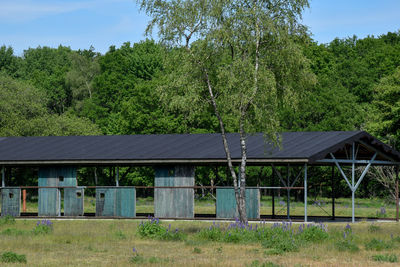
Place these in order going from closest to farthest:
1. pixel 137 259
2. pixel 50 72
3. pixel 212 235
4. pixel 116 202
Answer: pixel 137 259
pixel 212 235
pixel 116 202
pixel 50 72

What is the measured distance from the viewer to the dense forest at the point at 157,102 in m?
61.9

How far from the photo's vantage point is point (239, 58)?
84.8 feet

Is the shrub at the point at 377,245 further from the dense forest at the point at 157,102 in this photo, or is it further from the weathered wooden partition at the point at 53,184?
the dense forest at the point at 157,102

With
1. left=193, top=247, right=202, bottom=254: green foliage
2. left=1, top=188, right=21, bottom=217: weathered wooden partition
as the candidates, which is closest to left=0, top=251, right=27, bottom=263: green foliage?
left=193, top=247, right=202, bottom=254: green foliage

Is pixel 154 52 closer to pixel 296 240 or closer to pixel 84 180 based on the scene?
pixel 84 180

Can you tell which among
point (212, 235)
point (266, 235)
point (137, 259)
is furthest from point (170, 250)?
point (266, 235)

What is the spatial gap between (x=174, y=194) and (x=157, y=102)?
115 feet

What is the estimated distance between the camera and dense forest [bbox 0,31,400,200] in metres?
61.9

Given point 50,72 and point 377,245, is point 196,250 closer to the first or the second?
point 377,245

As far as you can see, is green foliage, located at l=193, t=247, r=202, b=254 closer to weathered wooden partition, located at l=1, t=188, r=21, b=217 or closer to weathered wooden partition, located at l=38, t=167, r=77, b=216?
weathered wooden partition, located at l=38, t=167, r=77, b=216

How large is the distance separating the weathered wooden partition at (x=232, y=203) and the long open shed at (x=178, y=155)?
1.59 m

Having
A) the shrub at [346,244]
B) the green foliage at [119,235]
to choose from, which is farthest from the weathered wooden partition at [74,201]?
the shrub at [346,244]

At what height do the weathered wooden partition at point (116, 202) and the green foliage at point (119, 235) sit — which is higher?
the weathered wooden partition at point (116, 202)

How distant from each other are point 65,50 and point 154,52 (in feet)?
127
